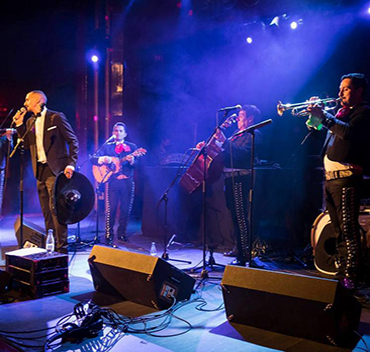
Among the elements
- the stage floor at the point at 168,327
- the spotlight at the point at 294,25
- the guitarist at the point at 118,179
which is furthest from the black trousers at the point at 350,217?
the spotlight at the point at 294,25

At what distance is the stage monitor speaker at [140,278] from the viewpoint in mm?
3660

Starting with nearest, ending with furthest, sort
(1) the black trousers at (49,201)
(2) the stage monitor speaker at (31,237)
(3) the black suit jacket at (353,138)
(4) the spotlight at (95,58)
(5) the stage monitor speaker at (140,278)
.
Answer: (5) the stage monitor speaker at (140,278), (3) the black suit jacket at (353,138), (2) the stage monitor speaker at (31,237), (1) the black trousers at (49,201), (4) the spotlight at (95,58)

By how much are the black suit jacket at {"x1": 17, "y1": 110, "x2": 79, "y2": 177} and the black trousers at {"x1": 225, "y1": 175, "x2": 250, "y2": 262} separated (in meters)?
2.10

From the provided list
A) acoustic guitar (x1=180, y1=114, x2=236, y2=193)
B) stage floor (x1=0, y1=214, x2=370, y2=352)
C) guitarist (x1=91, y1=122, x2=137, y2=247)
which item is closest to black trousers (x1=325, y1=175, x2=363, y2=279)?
stage floor (x1=0, y1=214, x2=370, y2=352)

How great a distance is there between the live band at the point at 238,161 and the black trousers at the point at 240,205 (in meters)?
0.01

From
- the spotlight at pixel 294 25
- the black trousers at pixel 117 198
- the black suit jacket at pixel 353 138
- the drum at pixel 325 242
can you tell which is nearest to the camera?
the black suit jacket at pixel 353 138

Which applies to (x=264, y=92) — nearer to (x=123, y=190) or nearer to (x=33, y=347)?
(x=123, y=190)

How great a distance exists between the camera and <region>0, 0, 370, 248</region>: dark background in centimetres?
704

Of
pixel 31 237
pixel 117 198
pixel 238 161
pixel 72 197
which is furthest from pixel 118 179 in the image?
pixel 238 161

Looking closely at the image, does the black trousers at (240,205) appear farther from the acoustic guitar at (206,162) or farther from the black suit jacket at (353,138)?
the black suit jacket at (353,138)

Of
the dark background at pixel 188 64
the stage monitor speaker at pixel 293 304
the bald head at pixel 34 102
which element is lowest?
the stage monitor speaker at pixel 293 304

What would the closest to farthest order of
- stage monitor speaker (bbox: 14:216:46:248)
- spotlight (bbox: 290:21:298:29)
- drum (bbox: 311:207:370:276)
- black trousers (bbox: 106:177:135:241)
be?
drum (bbox: 311:207:370:276) → stage monitor speaker (bbox: 14:216:46:248) → black trousers (bbox: 106:177:135:241) → spotlight (bbox: 290:21:298:29)

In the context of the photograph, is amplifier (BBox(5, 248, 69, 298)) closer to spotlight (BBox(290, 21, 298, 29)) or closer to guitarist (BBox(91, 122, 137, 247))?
guitarist (BBox(91, 122, 137, 247))

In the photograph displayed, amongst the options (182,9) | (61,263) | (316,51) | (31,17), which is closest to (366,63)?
(316,51)
